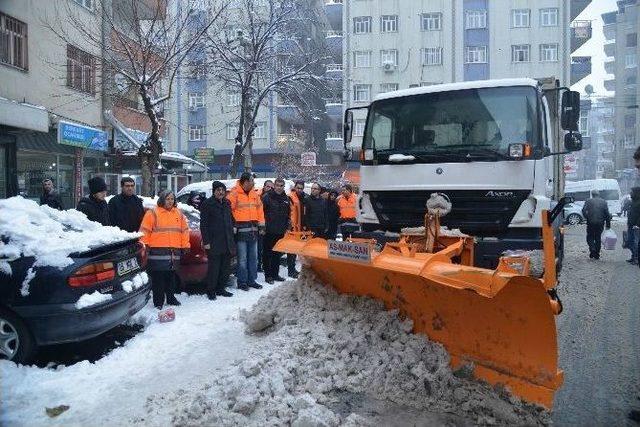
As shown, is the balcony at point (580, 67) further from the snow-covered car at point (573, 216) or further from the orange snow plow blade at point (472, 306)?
the orange snow plow blade at point (472, 306)

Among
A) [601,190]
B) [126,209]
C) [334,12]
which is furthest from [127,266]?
[334,12]

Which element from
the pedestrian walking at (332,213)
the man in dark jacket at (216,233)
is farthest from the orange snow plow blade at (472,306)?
the pedestrian walking at (332,213)

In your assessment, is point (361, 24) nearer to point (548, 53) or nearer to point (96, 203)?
point (548, 53)

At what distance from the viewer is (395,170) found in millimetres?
6039

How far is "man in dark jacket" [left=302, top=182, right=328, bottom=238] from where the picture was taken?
A: 9.89 metres

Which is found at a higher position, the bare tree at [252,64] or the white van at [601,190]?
the bare tree at [252,64]

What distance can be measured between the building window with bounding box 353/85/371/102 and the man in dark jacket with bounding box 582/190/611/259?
28715 millimetres

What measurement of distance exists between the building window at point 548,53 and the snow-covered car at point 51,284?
132 feet

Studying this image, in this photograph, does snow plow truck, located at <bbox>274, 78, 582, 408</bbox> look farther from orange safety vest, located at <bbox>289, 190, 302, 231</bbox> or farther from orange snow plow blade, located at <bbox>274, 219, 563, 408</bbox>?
orange safety vest, located at <bbox>289, 190, 302, 231</bbox>

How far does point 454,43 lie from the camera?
39.0 meters

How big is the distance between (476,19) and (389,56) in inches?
279

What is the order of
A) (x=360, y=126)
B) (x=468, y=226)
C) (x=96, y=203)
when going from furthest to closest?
(x=360, y=126)
(x=96, y=203)
(x=468, y=226)

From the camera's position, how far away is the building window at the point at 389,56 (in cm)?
3931

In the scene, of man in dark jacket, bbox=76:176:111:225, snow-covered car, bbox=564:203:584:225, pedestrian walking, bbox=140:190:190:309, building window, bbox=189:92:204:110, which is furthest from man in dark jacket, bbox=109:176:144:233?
building window, bbox=189:92:204:110
